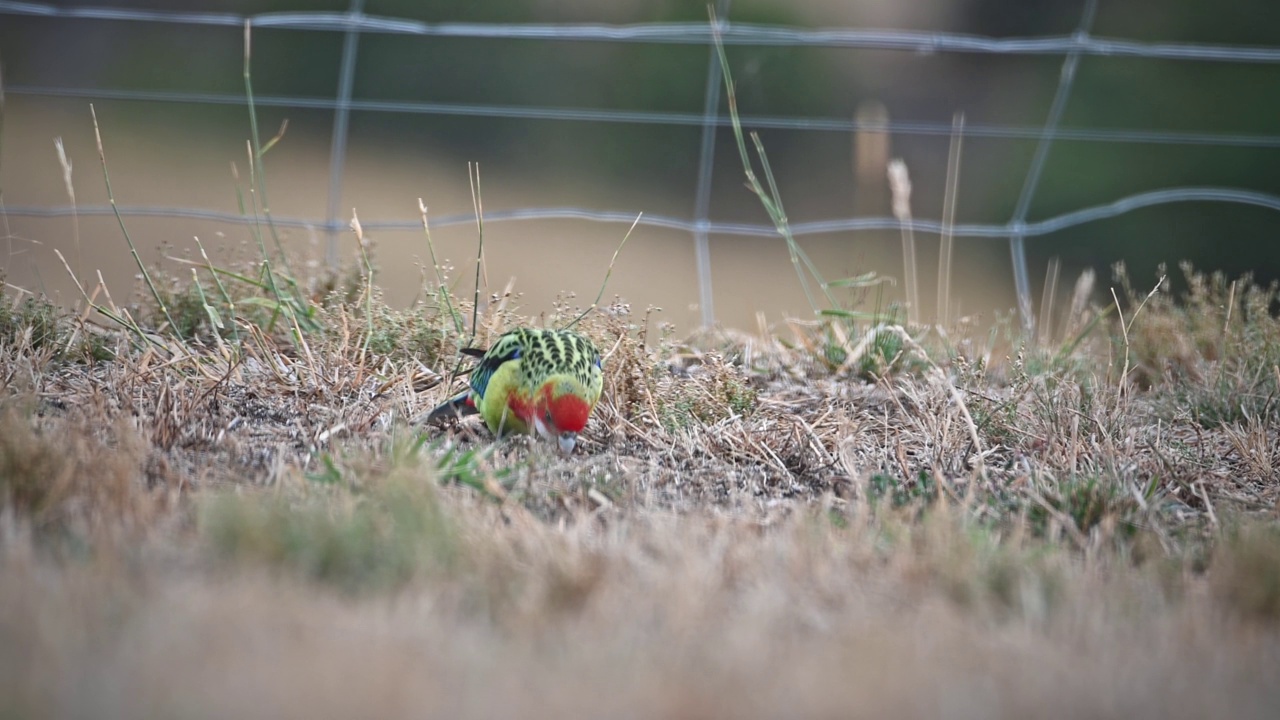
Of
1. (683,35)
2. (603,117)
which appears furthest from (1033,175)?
(603,117)

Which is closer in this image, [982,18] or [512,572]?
[512,572]

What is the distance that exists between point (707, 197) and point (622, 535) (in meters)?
3.59

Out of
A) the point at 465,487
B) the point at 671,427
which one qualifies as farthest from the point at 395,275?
the point at 465,487

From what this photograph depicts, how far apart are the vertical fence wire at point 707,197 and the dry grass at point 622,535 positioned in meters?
1.75

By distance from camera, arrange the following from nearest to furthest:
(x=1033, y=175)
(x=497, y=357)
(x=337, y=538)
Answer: (x=337, y=538), (x=497, y=357), (x=1033, y=175)

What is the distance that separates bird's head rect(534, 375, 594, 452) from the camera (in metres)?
2.49

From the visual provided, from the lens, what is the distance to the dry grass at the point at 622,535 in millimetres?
1407

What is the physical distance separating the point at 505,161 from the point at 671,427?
307cm

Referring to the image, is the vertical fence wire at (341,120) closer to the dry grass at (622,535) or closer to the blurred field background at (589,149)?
the blurred field background at (589,149)

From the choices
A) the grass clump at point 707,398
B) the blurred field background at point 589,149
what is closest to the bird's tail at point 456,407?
the grass clump at point 707,398

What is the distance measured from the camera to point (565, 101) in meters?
5.82

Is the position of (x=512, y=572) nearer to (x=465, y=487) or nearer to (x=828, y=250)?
(x=465, y=487)

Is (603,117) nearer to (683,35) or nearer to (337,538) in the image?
(683,35)

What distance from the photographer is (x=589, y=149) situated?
5.63m
